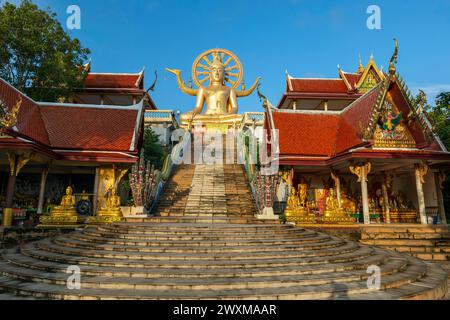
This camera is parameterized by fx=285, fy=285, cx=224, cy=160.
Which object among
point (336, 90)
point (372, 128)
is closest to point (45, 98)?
point (372, 128)

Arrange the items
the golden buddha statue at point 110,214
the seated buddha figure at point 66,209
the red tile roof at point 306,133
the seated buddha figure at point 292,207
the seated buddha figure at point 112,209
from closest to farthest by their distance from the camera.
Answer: the golden buddha statue at point 110,214 < the seated buddha figure at point 112,209 < the seated buddha figure at point 66,209 < the seated buddha figure at point 292,207 < the red tile roof at point 306,133

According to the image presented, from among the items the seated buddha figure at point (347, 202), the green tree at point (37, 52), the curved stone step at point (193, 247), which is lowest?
the curved stone step at point (193, 247)

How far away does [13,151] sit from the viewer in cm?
1104

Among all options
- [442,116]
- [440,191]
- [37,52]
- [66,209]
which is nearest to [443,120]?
[442,116]

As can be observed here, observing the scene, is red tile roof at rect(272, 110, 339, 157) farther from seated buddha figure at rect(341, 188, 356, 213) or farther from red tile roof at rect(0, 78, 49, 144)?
red tile roof at rect(0, 78, 49, 144)

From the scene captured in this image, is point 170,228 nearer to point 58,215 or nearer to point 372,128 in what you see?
point 58,215

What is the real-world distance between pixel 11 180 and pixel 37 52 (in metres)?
10.8

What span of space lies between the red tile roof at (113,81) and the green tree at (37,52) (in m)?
6.62

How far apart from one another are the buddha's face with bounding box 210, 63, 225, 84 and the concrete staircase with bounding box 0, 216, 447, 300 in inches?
831

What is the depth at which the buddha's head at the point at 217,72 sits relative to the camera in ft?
88.8

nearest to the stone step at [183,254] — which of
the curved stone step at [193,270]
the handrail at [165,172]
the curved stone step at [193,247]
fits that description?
the curved stone step at [193,247]

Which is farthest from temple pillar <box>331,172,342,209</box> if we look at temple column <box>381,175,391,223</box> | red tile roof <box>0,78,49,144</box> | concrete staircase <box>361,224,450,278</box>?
red tile roof <box>0,78,49,144</box>

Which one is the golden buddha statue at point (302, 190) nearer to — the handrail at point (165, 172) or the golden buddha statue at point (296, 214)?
the golden buddha statue at point (296, 214)
